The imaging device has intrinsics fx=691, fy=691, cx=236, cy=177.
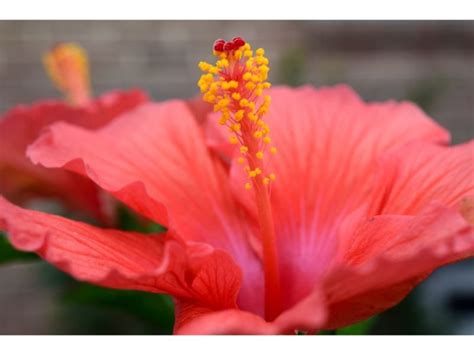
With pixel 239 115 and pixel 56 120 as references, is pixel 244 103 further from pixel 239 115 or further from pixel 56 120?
pixel 56 120

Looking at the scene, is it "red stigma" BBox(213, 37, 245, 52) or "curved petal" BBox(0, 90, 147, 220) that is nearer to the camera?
"red stigma" BBox(213, 37, 245, 52)

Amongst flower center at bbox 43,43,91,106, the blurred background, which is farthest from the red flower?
the blurred background

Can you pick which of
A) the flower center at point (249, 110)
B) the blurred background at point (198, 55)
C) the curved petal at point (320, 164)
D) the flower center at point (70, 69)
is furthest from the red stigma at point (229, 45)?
the blurred background at point (198, 55)

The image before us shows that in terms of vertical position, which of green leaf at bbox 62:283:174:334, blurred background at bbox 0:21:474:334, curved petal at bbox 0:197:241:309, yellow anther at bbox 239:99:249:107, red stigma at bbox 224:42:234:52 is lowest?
green leaf at bbox 62:283:174:334

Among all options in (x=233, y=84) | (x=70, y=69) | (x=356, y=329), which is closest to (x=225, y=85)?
(x=233, y=84)

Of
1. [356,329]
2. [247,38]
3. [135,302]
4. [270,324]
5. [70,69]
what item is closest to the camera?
[270,324]

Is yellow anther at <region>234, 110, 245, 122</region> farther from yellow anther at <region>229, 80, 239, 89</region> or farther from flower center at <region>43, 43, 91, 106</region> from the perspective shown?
flower center at <region>43, 43, 91, 106</region>

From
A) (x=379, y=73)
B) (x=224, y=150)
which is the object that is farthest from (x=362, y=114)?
(x=379, y=73)
